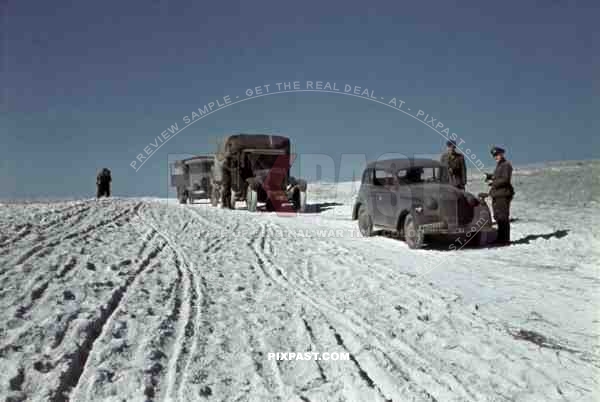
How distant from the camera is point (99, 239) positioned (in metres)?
7.35

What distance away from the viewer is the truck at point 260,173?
17.8 meters

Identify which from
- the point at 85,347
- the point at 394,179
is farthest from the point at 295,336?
the point at 394,179

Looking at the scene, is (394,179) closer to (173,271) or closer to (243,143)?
(173,271)

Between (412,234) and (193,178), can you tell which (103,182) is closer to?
(193,178)

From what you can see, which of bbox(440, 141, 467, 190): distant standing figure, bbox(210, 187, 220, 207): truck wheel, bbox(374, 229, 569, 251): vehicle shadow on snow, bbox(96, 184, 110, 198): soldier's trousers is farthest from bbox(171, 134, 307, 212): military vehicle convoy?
bbox(374, 229, 569, 251): vehicle shadow on snow

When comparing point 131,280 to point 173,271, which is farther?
point 173,271

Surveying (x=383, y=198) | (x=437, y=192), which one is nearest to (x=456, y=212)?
(x=437, y=192)

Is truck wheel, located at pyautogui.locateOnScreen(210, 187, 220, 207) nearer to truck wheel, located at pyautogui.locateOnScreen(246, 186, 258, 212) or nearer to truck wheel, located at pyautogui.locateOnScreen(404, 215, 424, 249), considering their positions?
truck wheel, located at pyautogui.locateOnScreen(246, 186, 258, 212)

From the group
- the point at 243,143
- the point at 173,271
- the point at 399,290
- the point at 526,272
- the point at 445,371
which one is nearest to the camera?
the point at 445,371

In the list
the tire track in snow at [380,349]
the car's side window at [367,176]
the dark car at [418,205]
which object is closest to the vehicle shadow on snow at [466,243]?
the dark car at [418,205]

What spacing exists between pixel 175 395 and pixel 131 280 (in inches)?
103

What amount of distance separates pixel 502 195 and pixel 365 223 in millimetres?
3111

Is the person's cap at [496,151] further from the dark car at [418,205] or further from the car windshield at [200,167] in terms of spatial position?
the car windshield at [200,167]

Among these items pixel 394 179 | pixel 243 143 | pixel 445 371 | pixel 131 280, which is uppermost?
pixel 243 143
